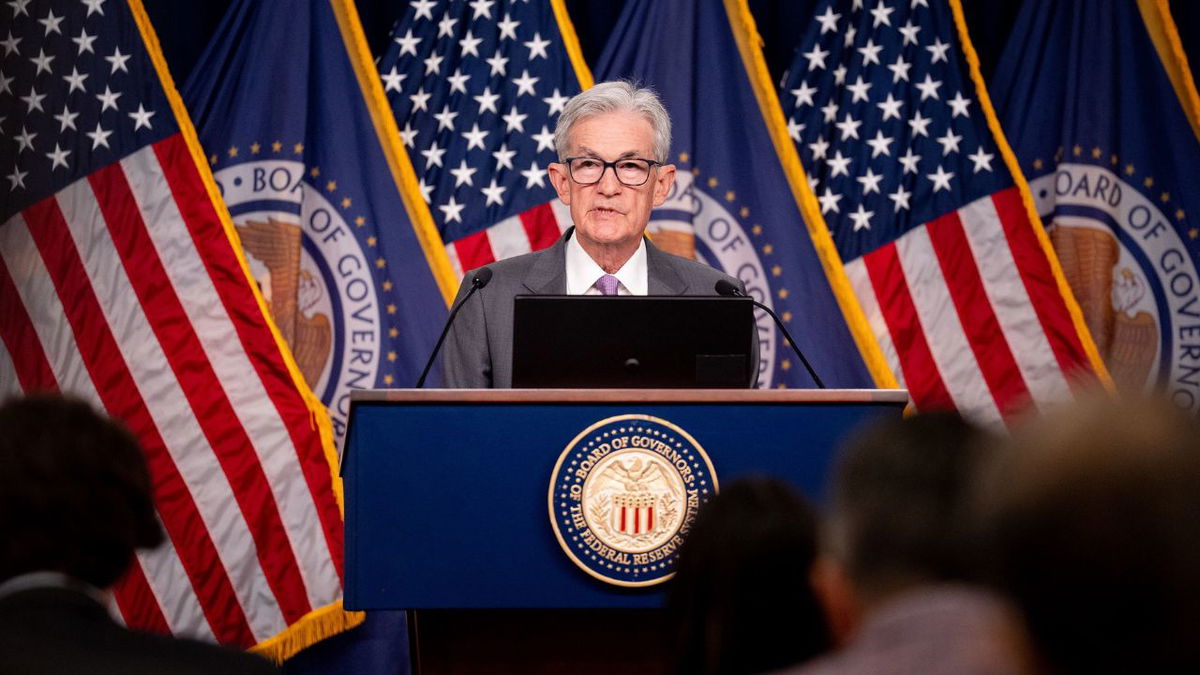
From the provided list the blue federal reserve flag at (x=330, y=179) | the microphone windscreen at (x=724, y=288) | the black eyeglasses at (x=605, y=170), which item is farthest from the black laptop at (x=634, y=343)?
the blue federal reserve flag at (x=330, y=179)

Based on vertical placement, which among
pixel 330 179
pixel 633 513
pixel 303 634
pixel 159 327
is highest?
pixel 330 179

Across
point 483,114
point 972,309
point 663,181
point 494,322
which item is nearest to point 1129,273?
point 972,309

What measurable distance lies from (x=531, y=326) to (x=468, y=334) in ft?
2.18

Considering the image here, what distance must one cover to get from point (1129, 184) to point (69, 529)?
469cm

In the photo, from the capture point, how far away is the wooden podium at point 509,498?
93.7 inches

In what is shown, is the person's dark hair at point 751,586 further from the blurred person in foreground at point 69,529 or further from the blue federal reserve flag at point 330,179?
the blue federal reserve flag at point 330,179

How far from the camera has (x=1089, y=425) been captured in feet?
2.32

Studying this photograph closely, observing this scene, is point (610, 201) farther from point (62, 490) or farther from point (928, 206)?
point (62, 490)

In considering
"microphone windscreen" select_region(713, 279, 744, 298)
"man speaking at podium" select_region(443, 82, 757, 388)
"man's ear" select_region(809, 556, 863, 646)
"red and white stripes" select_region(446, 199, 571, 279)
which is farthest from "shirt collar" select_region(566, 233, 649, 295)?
"man's ear" select_region(809, 556, 863, 646)

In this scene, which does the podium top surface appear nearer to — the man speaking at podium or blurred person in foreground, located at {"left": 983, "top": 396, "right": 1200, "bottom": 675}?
the man speaking at podium

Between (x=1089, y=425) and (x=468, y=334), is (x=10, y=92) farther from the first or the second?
(x=1089, y=425)

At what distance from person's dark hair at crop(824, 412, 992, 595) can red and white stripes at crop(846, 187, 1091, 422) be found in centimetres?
402

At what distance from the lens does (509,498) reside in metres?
2.42

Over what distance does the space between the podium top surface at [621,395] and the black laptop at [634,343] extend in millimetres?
180
